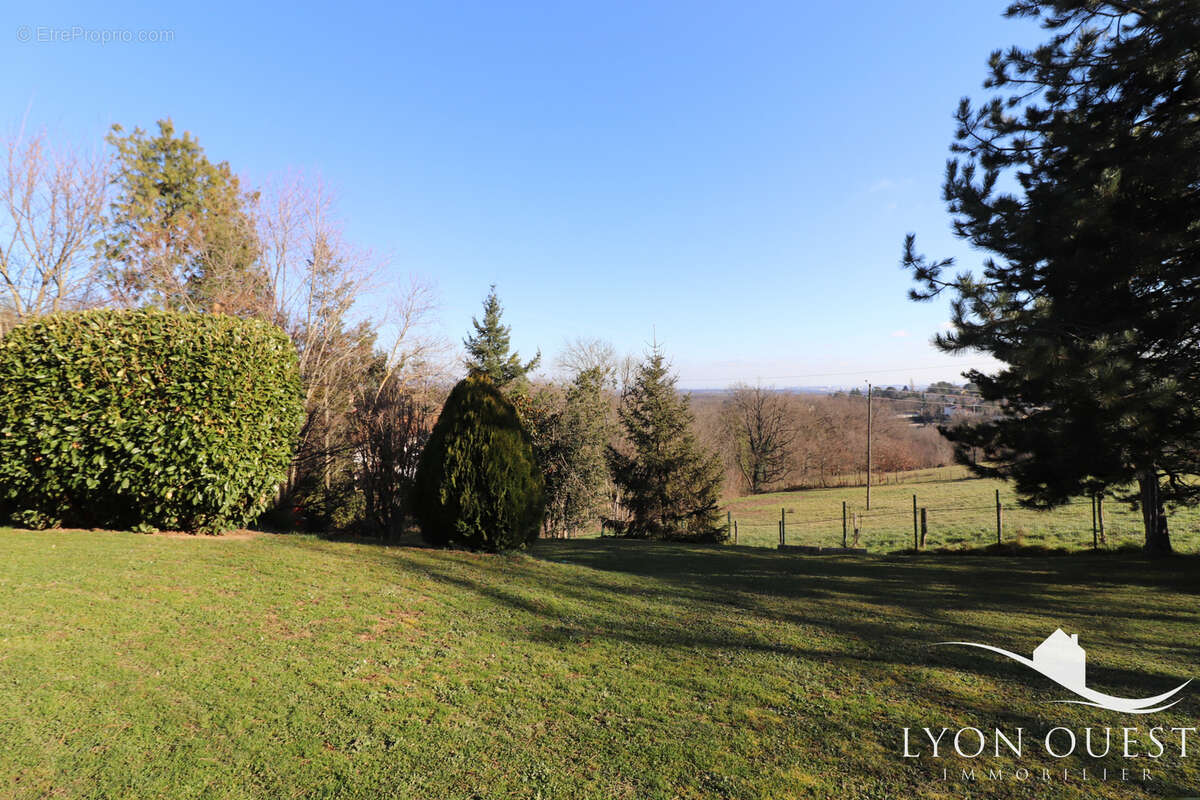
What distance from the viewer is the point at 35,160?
12.6 metres

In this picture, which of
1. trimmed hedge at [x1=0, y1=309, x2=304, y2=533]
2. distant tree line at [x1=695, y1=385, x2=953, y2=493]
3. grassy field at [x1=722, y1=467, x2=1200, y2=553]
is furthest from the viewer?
distant tree line at [x1=695, y1=385, x2=953, y2=493]

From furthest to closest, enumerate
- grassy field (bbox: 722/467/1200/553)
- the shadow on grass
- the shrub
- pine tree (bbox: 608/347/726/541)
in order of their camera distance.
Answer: pine tree (bbox: 608/347/726/541), grassy field (bbox: 722/467/1200/553), the shrub, the shadow on grass

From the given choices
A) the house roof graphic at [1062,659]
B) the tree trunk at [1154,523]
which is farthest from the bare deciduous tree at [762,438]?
the house roof graphic at [1062,659]

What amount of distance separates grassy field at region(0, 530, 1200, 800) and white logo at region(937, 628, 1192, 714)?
0.12 metres

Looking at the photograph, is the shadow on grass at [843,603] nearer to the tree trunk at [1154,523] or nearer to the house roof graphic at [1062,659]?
the house roof graphic at [1062,659]

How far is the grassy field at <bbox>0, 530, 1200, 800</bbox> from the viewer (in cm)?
255

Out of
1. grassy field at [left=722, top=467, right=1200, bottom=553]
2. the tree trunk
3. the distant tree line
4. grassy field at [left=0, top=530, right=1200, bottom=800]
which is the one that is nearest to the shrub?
grassy field at [left=0, top=530, right=1200, bottom=800]

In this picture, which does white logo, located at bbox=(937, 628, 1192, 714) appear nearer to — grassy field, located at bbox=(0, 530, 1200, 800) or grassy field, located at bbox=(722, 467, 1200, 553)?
grassy field, located at bbox=(0, 530, 1200, 800)

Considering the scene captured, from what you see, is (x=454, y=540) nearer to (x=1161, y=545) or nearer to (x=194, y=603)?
(x=194, y=603)

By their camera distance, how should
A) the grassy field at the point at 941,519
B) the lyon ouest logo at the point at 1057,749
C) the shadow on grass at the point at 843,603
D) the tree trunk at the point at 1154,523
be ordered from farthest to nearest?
the grassy field at the point at 941,519 → the tree trunk at the point at 1154,523 → the shadow on grass at the point at 843,603 → the lyon ouest logo at the point at 1057,749

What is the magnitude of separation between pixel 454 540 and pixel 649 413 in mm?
12577

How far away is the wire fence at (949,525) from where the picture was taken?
41.7 feet

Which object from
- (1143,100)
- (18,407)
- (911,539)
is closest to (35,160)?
(18,407)

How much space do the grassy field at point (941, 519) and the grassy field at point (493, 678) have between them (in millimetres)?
7232
